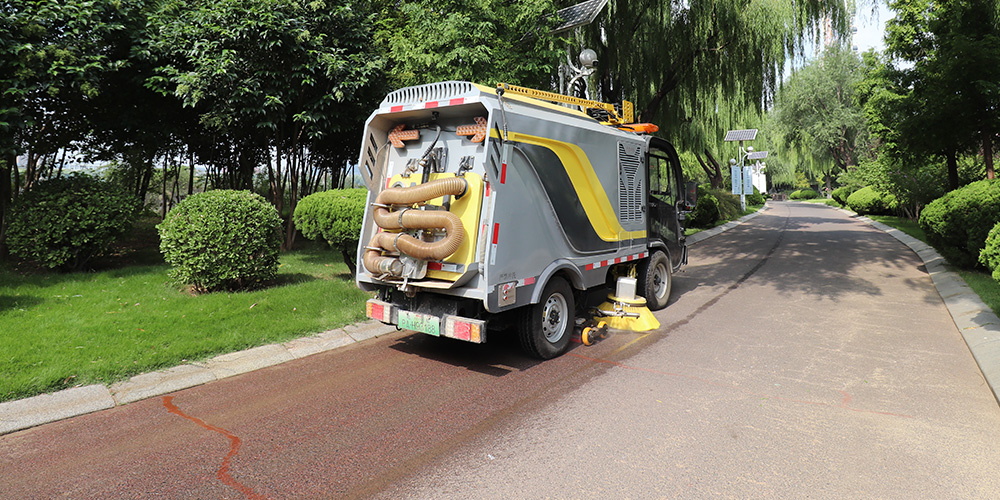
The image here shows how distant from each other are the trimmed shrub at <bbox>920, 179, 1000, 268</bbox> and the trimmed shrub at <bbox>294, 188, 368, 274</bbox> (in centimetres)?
986

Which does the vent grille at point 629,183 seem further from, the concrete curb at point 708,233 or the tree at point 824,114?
the tree at point 824,114

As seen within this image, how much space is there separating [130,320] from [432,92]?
4499mm

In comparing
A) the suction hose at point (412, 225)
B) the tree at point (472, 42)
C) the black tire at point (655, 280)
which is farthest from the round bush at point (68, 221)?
the black tire at point (655, 280)

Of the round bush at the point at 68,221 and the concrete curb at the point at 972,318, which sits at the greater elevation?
the round bush at the point at 68,221

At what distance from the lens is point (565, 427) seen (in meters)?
4.06

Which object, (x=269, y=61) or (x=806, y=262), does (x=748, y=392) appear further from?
(x=269, y=61)

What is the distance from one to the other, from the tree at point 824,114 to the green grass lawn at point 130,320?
41206 millimetres

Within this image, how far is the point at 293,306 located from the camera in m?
7.32

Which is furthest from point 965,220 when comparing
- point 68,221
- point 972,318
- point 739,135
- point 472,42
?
point 739,135

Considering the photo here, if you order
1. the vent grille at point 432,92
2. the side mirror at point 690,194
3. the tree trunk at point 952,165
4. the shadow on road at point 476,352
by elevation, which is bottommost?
the shadow on road at point 476,352

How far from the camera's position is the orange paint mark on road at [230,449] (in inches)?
127

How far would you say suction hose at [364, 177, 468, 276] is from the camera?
198 inches

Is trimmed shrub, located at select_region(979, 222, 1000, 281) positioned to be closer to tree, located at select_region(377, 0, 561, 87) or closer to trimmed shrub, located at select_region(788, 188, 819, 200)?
tree, located at select_region(377, 0, 561, 87)

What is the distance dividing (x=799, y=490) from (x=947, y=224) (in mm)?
9808
